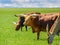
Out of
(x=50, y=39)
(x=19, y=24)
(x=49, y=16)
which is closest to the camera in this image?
(x=50, y=39)

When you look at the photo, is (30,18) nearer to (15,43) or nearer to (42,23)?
(42,23)

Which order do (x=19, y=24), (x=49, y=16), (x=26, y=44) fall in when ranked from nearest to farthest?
(x=26, y=44), (x=49, y=16), (x=19, y=24)

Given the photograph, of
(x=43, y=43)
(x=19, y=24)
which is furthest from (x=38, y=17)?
(x=19, y=24)

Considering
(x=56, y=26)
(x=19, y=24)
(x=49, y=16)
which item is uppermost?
(x=56, y=26)

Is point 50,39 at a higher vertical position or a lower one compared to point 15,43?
higher

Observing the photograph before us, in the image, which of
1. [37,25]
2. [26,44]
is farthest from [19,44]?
[37,25]

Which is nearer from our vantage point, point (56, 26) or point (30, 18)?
point (56, 26)

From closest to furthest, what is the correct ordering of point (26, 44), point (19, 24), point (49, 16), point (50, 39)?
point (50, 39), point (26, 44), point (49, 16), point (19, 24)

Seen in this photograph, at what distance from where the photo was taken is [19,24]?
1962cm

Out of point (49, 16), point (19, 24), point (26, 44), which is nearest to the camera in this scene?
point (26, 44)

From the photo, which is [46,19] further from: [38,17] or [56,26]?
[56,26]

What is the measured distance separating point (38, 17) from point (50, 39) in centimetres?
671

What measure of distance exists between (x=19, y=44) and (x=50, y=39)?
483cm

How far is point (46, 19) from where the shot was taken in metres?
15.9
